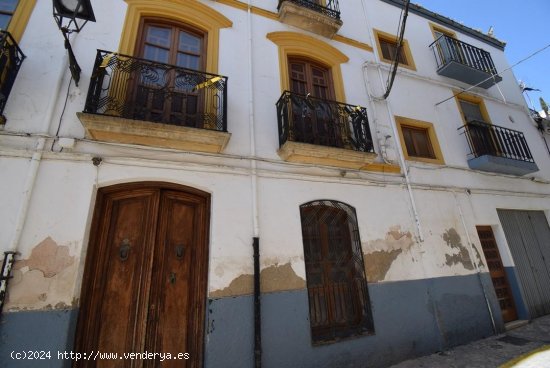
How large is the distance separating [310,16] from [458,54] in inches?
200

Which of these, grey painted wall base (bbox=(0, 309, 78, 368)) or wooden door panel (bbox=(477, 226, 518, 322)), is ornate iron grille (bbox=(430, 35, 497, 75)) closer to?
wooden door panel (bbox=(477, 226, 518, 322))

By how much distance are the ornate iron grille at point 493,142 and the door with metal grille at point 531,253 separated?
1.59m

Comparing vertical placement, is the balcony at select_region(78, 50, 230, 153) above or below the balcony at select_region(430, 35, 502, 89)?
below

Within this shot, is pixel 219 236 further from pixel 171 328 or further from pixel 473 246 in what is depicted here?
pixel 473 246

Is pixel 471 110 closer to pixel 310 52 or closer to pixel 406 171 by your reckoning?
pixel 406 171

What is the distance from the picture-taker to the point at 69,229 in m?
3.40

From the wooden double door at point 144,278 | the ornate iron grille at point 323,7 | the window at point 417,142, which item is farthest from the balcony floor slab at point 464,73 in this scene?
the wooden double door at point 144,278

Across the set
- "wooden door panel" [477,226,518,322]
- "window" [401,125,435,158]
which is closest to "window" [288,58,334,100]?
"window" [401,125,435,158]

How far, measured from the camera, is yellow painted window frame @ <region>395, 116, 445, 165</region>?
20.9ft

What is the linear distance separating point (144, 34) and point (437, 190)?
6.94 m

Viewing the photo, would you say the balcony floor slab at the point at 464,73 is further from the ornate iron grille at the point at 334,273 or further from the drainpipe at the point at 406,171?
the ornate iron grille at the point at 334,273

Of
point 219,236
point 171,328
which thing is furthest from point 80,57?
point 171,328

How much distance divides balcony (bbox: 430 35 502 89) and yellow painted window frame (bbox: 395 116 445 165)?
8.00 feet

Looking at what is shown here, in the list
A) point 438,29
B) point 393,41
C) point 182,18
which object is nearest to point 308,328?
point 182,18
